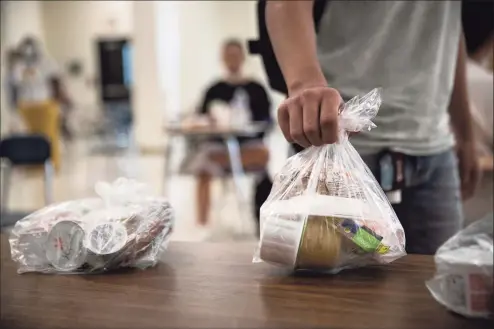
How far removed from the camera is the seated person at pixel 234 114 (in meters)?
3.20

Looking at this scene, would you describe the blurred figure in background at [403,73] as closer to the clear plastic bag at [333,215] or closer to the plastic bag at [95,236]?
the clear plastic bag at [333,215]

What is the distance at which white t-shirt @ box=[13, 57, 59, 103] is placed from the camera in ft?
17.7

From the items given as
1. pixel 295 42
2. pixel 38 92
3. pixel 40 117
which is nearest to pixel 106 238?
pixel 295 42

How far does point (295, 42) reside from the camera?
23.5 inches

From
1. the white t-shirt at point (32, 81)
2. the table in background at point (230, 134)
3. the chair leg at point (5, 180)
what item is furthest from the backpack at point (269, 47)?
the white t-shirt at point (32, 81)

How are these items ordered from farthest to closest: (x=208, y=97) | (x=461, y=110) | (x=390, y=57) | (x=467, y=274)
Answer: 1. (x=208, y=97)
2. (x=461, y=110)
3. (x=390, y=57)
4. (x=467, y=274)

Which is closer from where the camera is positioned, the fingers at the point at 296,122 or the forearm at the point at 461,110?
the fingers at the point at 296,122

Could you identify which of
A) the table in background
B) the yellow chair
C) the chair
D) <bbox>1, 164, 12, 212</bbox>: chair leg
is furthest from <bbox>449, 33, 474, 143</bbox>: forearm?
the yellow chair

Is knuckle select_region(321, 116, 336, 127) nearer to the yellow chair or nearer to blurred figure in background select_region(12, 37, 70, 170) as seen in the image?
blurred figure in background select_region(12, 37, 70, 170)

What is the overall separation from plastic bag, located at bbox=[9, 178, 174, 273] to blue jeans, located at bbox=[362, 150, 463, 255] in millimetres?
259

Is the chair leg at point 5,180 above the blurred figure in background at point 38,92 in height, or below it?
below

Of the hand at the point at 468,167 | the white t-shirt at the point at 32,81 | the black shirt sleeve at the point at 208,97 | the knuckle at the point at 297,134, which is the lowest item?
the hand at the point at 468,167

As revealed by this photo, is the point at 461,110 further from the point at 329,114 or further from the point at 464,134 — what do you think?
Result: the point at 329,114

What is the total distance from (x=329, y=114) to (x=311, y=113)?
1cm
